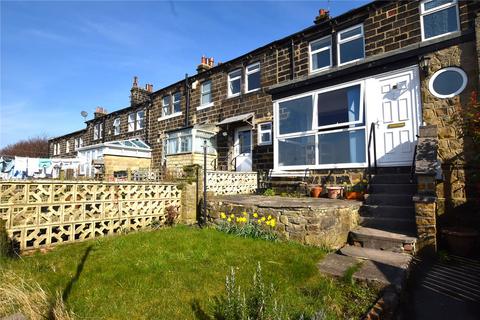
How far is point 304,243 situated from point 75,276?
4146 mm

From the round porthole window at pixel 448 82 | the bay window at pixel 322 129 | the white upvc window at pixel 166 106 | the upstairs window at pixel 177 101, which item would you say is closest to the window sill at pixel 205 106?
the upstairs window at pixel 177 101

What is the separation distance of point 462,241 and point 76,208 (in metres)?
8.29

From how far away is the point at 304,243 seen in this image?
5695 millimetres

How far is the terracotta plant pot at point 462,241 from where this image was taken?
16.8 feet

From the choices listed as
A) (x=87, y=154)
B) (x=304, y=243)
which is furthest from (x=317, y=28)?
(x=87, y=154)

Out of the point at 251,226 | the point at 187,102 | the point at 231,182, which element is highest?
the point at 187,102

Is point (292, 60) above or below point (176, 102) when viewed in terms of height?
above

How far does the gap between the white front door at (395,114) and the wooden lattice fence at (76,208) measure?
6.43m

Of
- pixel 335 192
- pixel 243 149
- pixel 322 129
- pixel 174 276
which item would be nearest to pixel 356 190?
pixel 335 192

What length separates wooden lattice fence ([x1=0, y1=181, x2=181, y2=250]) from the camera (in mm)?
5691

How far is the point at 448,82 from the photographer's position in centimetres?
712

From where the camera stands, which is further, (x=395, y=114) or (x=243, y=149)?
(x=243, y=149)

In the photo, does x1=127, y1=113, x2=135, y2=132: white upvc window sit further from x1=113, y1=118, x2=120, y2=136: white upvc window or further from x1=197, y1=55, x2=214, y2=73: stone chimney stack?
x1=197, y1=55, x2=214, y2=73: stone chimney stack

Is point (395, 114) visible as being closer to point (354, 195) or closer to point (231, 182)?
point (354, 195)
